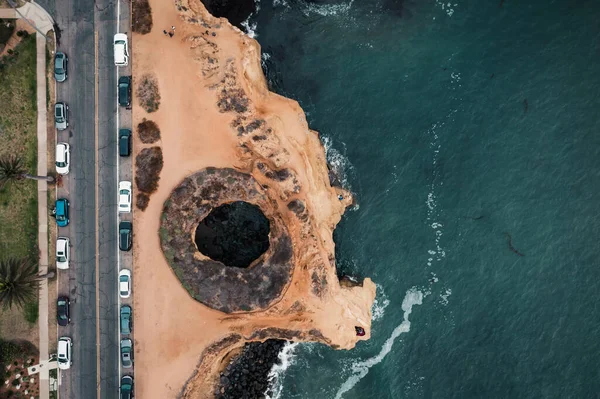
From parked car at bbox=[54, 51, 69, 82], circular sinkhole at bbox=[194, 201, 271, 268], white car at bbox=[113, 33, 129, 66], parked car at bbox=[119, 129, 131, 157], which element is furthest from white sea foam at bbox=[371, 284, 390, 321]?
parked car at bbox=[54, 51, 69, 82]

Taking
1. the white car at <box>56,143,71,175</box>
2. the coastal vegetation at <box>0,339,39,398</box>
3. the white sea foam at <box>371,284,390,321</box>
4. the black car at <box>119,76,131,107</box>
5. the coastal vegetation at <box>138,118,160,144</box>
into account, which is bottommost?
the coastal vegetation at <box>0,339,39,398</box>

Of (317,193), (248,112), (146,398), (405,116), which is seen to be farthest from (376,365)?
(248,112)

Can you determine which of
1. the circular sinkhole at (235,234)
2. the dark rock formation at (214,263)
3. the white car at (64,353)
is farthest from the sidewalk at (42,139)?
the circular sinkhole at (235,234)

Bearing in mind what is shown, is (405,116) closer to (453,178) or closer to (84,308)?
(453,178)

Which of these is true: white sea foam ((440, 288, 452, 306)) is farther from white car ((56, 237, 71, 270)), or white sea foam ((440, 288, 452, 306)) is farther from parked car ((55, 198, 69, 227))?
parked car ((55, 198, 69, 227))

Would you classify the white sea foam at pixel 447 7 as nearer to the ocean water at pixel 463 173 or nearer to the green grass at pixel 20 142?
the ocean water at pixel 463 173

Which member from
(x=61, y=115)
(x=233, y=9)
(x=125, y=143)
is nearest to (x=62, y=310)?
(x=125, y=143)
